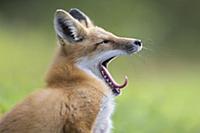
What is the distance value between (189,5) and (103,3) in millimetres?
3597

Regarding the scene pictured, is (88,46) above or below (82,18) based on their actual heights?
below

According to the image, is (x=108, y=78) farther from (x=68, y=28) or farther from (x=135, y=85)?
(x=135, y=85)

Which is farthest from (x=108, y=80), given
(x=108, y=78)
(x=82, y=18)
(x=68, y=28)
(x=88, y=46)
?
(x=82, y=18)

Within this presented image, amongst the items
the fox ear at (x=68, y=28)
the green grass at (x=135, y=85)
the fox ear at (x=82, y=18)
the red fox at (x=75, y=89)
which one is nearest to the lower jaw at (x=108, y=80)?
the red fox at (x=75, y=89)

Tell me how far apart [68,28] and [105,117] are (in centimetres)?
102

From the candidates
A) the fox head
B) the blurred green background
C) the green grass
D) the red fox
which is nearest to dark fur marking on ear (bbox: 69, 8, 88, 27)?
the red fox

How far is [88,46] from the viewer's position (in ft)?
28.5

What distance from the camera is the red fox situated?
312 inches

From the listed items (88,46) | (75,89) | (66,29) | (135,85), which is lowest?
(75,89)

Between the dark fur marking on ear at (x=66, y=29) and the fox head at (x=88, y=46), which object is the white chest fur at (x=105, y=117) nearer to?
the fox head at (x=88, y=46)

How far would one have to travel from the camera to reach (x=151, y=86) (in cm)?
1825

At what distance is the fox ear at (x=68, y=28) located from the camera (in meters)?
8.66

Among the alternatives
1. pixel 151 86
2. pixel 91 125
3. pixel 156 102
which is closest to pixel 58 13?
pixel 91 125

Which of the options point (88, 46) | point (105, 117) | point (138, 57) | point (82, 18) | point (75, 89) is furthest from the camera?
point (138, 57)
